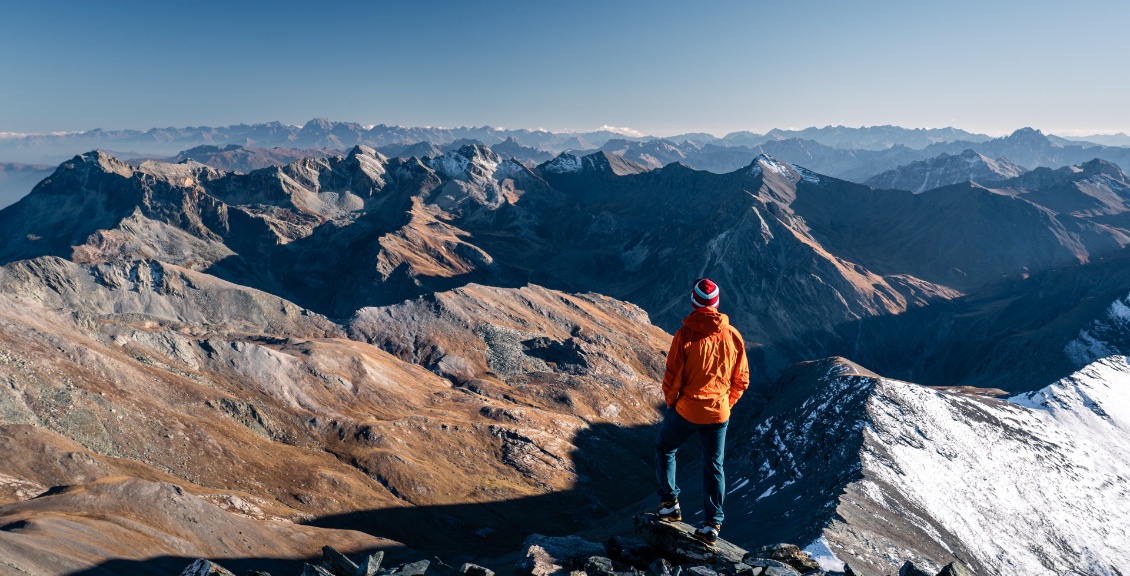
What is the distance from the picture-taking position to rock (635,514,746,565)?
1819cm

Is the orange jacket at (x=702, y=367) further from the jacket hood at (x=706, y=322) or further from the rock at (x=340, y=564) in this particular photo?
the rock at (x=340, y=564)

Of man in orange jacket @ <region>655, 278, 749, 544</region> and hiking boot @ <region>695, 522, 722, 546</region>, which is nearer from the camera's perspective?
man in orange jacket @ <region>655, 278, 749, 544</region>

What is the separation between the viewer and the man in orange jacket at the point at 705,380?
16344mm

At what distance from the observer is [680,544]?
1847 centimetres

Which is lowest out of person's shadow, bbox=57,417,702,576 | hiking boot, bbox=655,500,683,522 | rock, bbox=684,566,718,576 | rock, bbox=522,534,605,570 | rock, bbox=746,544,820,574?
person's shadow, bbox=57,417,702,576

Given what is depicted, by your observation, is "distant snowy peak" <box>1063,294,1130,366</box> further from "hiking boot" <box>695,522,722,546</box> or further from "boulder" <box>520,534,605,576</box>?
"hiking boot" <box>695,522,722,546</box>

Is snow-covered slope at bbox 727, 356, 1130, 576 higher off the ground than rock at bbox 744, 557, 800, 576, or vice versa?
rock at bbox 744, 557, 800, 576

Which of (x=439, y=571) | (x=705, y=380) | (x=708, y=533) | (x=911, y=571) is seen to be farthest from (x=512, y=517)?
(x=705, y=380)

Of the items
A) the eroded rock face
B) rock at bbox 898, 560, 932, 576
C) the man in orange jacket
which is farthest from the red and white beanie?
the eroded rock face

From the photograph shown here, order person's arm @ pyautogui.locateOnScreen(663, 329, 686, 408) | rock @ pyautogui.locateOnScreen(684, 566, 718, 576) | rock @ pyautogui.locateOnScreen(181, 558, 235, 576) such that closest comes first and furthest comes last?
person's arm @ pyautogui.locateOnScreen(663, 329, 686, 408)
rock @ pyautogui.locateOnScreen(684, 566, 718, 576)
rock @ pyautogui.locateOnScreen(181, 558, 235, 576)

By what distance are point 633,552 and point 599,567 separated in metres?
1.59

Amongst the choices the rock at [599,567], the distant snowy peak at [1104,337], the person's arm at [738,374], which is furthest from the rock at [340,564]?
the distant snowy peak at [1104,337]

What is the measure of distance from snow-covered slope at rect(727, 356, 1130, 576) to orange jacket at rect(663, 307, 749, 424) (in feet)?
96.8

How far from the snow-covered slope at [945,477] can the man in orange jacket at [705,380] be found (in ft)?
93.4
